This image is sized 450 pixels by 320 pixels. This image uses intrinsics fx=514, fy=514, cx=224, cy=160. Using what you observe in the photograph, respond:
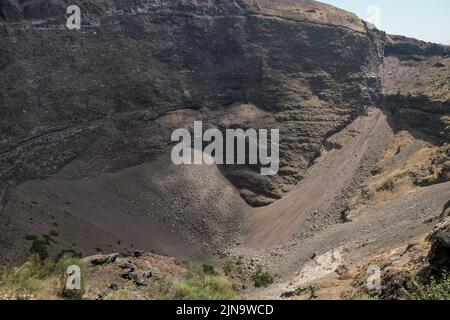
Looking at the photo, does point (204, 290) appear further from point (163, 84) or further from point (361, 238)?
point (163, 84)

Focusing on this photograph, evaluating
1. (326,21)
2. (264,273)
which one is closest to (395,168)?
(264,273)

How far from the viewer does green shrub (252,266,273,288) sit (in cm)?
4750

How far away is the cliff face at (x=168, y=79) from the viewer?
→ 64.4m

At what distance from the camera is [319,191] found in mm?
66000

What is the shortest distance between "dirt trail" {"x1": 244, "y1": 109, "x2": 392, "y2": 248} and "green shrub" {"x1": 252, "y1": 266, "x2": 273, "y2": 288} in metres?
8.67

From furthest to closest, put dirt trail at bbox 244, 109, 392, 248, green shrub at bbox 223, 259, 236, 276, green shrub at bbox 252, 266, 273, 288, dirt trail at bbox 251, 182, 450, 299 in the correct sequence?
dirt trail at bbox 244, 109, 392, 248 < green shrub at bbox 223, 259, 236, 276 < green shrub at bbox 252, 266, 273, 288 < dirt trail at bbox 251, 182, 450, 299

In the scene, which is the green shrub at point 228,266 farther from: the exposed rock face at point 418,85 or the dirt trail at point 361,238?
the exposed rock face at point 418,85

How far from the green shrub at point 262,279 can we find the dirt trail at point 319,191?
867 centimetres

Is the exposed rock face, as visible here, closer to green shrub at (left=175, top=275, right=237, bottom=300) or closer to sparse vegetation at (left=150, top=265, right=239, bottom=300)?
green shrub at (left=175, top=275, right=237, bottom=300)

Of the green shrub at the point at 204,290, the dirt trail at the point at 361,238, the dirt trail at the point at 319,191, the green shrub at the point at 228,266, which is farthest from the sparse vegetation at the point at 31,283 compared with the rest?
the dirt trail at the point at 319,191

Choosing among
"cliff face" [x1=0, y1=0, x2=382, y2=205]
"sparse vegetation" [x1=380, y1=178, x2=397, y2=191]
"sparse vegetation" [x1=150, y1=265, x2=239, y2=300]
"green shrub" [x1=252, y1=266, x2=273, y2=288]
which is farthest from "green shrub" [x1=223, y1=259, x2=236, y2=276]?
"sparse vegetation" [x1=150, y1=265, x2=239, y2=300]

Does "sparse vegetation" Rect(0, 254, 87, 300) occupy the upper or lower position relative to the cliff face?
lower

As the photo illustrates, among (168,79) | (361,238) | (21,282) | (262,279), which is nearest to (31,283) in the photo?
(21,282)
